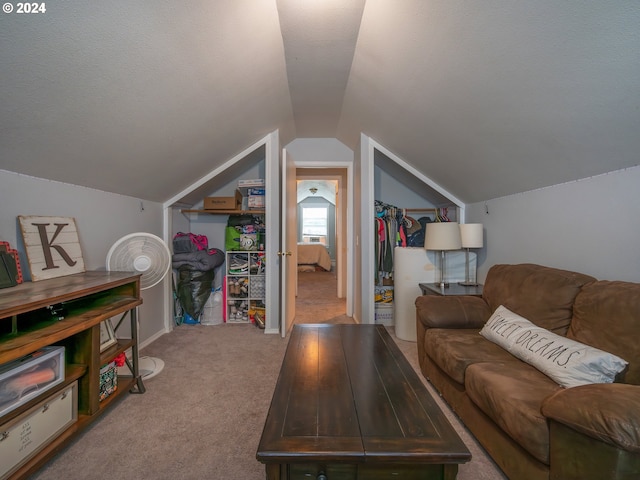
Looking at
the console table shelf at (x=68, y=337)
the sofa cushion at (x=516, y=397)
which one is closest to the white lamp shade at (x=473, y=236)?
the sofa cushion at (x=516, y=397)

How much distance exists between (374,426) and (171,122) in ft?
7.15

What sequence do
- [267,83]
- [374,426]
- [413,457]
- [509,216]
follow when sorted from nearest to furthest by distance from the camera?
[413,457]
[374,426]
[267,83]
[509,216]

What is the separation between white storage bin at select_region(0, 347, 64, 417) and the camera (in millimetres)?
1159

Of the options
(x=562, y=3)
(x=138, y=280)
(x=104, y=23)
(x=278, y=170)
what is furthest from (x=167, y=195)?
(x=562, y=3)

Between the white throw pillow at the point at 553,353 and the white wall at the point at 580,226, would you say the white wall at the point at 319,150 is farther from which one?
the white throw pillow at the point at 553,353

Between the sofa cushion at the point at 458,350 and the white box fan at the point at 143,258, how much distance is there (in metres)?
2.03

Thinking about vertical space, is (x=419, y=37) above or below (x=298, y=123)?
below

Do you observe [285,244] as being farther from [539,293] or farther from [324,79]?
[539,293]

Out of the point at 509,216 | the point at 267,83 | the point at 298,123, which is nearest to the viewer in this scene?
the point at 267,83

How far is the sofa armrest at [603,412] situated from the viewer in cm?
83

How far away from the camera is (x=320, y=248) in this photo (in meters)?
8.33

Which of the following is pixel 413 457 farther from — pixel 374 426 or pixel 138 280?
pixel 138 280

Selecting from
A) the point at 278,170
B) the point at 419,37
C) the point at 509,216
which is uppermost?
the point at 419,37

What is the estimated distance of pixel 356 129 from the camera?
10.5ft
